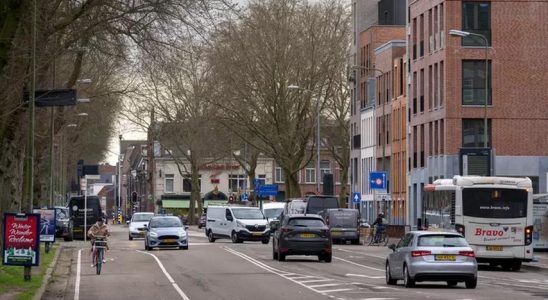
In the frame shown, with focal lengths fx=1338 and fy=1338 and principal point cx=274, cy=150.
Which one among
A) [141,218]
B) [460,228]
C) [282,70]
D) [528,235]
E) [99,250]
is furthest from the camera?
[282,70]

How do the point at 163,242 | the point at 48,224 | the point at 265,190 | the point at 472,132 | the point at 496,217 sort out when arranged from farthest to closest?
the point at 265,190 → the point at 472,132 → the point at 163,242 → the point at 48,224 → the point at 496,217

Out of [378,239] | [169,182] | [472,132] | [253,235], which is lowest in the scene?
[378,239]

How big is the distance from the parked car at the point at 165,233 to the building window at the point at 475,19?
22.8m

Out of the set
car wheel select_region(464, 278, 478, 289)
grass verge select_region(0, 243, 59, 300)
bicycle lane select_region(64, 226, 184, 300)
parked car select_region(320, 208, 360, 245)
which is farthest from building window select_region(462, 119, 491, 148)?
car wheel select_region(464, 278, 478, 289)

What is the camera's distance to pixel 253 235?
67062mm

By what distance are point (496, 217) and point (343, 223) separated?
27.3 metres

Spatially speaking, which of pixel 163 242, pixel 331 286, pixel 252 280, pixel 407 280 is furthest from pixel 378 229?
pixel 331 286

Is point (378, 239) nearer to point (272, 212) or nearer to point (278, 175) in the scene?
point (272, 212)

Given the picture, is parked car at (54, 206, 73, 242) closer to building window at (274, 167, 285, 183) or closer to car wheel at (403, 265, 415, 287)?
car wheel at (403, 265, 415, 287)

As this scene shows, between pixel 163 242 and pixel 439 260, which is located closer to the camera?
pixel 439 260

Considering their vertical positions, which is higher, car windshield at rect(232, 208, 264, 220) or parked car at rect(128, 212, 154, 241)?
car windshield at rect(232, 208, 264, 220)

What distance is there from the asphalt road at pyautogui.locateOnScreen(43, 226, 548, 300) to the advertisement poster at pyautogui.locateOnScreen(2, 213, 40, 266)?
3.37ft

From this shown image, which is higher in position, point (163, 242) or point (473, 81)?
point (473, 81)

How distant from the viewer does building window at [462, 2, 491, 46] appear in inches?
2862
